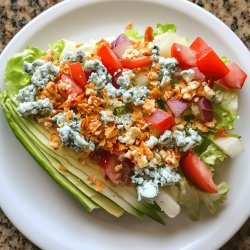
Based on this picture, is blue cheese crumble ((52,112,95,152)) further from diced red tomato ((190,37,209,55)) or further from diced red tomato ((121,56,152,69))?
diced red tomato ((190,37,209,55))

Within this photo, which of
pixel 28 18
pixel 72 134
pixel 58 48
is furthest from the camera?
pixel 28 18

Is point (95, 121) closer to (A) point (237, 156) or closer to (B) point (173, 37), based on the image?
(B) point (173, 37)

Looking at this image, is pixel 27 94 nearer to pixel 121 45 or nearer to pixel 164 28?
→ pixel 121 45

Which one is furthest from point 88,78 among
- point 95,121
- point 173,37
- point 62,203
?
point 62,203

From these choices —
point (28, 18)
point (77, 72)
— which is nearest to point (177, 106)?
point (77, 72)

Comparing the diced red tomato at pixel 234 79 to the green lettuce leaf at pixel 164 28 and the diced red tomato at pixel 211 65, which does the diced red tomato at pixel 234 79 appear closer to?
the diced red tomato at pixel 211 65

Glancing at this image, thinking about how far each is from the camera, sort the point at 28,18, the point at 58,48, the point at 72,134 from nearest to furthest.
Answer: the point at 72,134 → the point at 58,48 → the point at 28,18

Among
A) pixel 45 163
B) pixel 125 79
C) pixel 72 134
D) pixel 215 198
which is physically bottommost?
pixel 215 198
